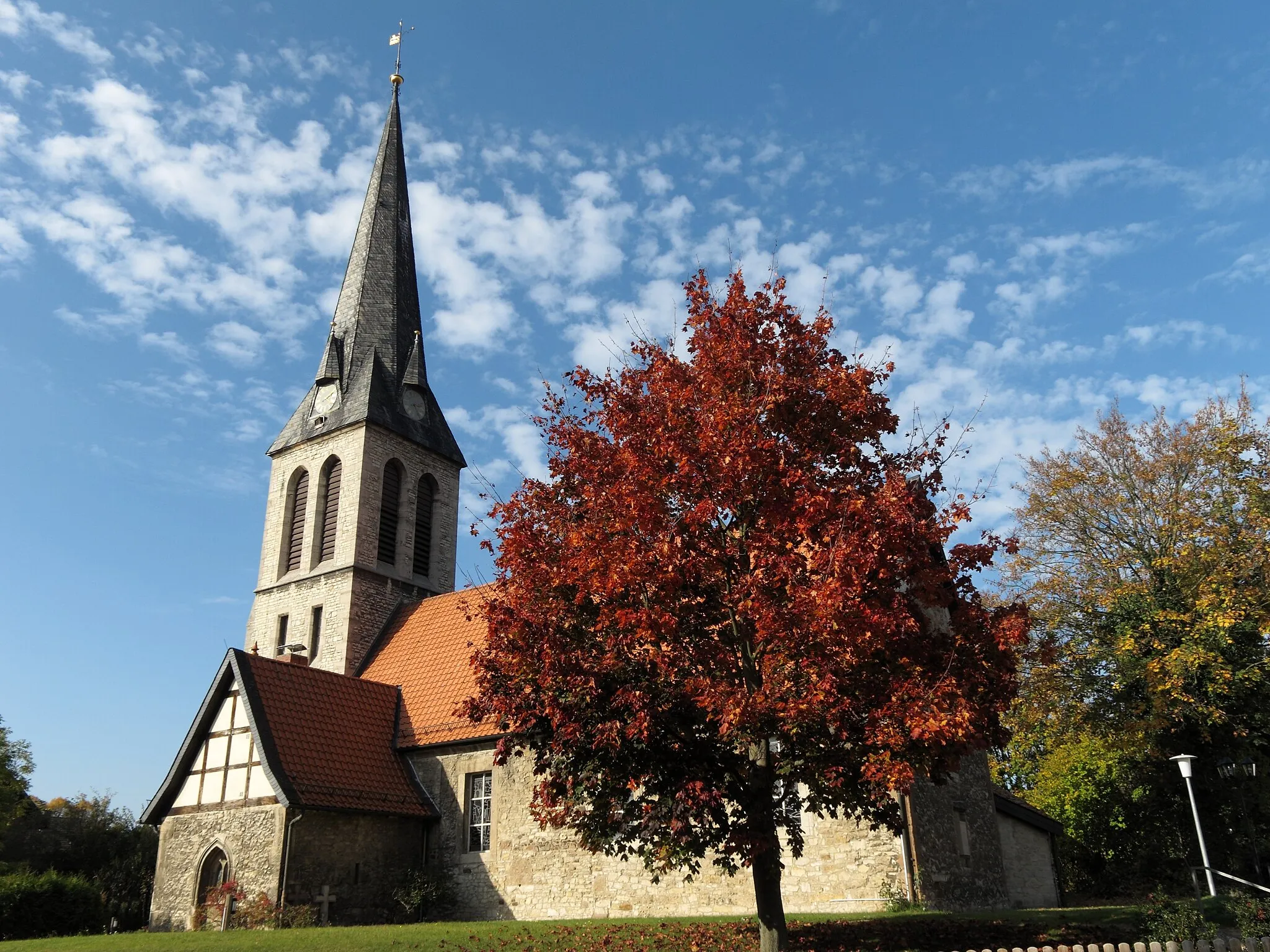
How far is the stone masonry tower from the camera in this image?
91.5 feet

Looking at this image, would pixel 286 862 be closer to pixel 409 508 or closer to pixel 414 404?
pixel 409 508

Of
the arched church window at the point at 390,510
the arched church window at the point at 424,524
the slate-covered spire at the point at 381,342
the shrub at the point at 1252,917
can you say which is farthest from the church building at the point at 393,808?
the shrub at the point at 1252,917

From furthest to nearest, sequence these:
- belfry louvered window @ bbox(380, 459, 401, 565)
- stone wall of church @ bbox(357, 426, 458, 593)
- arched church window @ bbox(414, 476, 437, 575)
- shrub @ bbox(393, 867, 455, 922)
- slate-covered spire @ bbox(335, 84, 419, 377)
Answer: slate-covered spire @ bbox(335, 84, 419, 377) → arched church window @ bbox(414, 476, 437, 575) → belfry louvered window @ bbox(380, 459, 401, 565) → stone wall of church @ bbox(357, 426, 458, 593) → shrub @ bbox(393, 867, 455, 922)

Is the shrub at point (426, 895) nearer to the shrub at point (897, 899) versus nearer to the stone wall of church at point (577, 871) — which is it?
the stone wall of church at point (577, 871)

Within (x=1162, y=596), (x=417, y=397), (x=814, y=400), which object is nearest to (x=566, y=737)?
(x=814, y=400)

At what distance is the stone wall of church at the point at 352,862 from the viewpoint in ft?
61.1

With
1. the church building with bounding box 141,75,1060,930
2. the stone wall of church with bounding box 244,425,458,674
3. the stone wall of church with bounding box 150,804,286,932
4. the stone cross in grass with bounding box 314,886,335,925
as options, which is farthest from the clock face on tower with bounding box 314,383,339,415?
the stone cross in grass with bounding box 314,886,335,925

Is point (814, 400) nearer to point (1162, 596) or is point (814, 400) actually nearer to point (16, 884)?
point (1162, 596)

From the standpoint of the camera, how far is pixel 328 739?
20.9m

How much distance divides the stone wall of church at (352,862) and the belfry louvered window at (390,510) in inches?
391

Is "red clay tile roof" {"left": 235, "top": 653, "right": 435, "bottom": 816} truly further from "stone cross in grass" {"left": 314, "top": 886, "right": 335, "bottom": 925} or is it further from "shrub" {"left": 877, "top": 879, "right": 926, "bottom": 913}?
"shrub" {"left": 877, "top": 879, "right": 926, "bottom": 913}

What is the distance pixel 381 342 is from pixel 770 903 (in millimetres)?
25144

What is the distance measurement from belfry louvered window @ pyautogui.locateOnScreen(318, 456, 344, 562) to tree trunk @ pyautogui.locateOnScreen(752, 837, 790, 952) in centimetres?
1999

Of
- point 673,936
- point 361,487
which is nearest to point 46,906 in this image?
point 361,487
